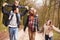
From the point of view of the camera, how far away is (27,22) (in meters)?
1.20

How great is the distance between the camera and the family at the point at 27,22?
1183mm

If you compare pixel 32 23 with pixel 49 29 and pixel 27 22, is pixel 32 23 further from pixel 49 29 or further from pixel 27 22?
pixel 49 29

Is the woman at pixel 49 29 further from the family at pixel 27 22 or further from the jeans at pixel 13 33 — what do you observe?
the jeans at pixel 13 33

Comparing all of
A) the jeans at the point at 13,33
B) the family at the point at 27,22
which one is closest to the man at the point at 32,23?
the family at the point at 27,22

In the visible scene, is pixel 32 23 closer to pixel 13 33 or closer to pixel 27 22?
pixel 27 22

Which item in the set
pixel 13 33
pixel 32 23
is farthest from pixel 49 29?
pixel 13 33

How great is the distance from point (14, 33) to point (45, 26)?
30cm

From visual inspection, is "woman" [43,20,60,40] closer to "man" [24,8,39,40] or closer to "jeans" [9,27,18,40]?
"man" [24,8,39,40]

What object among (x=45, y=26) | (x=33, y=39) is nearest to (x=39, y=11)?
(x=45, y=26)

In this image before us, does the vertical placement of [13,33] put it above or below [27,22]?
below

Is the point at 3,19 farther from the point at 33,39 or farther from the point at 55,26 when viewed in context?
the point at 55,26

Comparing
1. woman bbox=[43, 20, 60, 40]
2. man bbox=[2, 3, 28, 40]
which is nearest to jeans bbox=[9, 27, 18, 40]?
man bbox=[2, 3, 28, 40]

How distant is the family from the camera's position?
1183 mm

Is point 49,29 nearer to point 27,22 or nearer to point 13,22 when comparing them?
point 27,22
